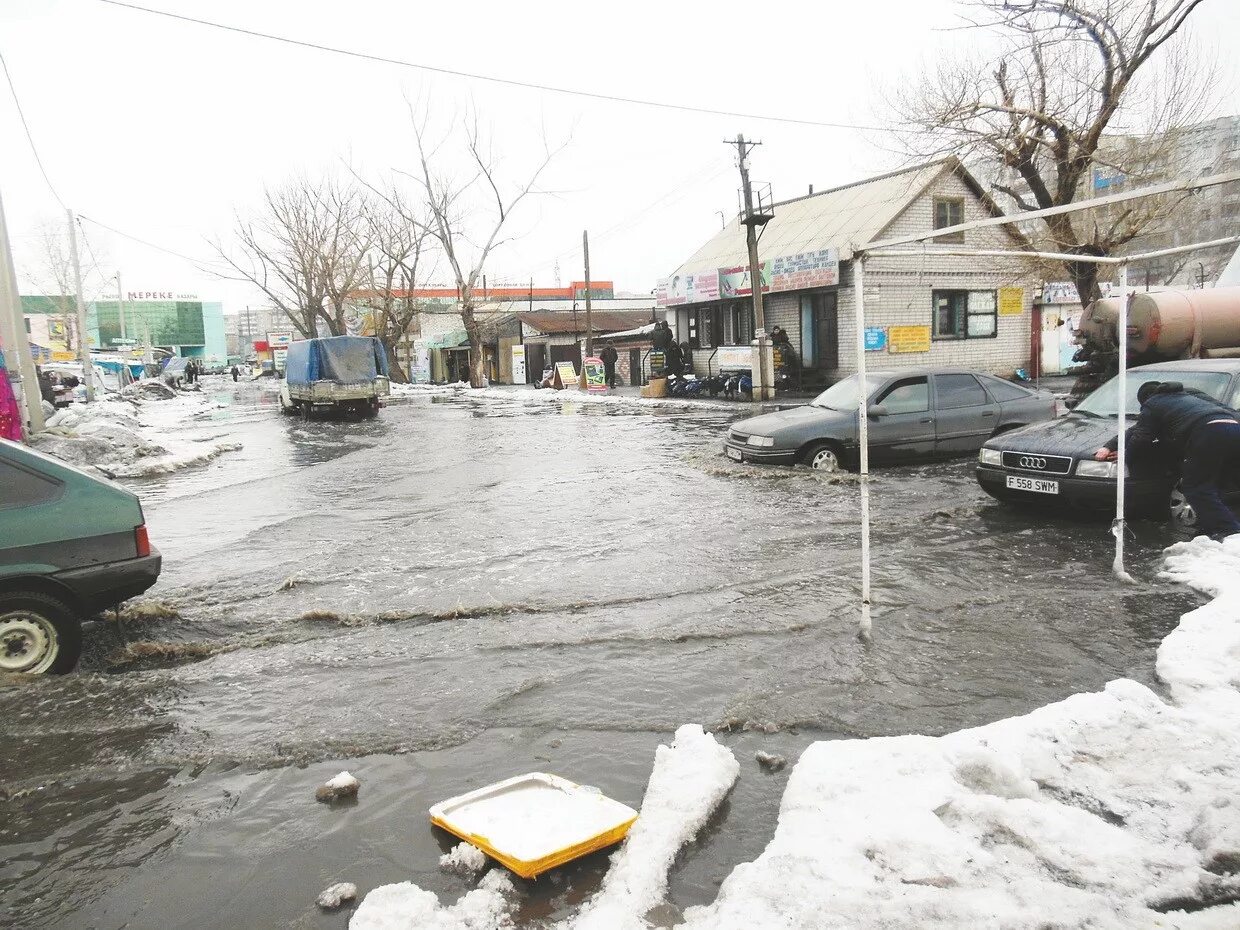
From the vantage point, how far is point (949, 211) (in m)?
27.0

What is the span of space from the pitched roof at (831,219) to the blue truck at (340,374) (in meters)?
12.5

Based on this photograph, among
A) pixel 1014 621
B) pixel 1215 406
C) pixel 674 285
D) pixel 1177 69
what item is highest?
pixel 1177 69

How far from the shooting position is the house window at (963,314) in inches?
1051

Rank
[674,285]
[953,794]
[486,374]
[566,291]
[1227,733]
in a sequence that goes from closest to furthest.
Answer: [953,794] < [1227,733] < [674,285] < [486,374] < [566,291]

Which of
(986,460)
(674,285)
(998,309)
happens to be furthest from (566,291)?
(986,460)

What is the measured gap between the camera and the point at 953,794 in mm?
3248

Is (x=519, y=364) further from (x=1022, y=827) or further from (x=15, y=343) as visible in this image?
(x=1022, y=827)

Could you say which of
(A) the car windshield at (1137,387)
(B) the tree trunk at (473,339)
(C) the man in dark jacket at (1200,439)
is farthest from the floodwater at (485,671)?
(B) the tree trunk at (473,339)

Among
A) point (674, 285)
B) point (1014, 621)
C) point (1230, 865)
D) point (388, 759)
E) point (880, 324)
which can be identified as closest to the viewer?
point (1230, 865)

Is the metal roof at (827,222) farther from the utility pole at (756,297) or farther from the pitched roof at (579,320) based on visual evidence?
the pitched roof at (579,320)

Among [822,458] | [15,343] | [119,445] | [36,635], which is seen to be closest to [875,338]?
[822,458]

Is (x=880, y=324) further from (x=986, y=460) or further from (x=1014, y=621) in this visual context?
(x=1014, y=621)

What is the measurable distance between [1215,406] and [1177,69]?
529 inches

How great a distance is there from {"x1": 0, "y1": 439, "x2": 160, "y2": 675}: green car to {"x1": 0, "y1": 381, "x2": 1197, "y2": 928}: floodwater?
0.86ft
